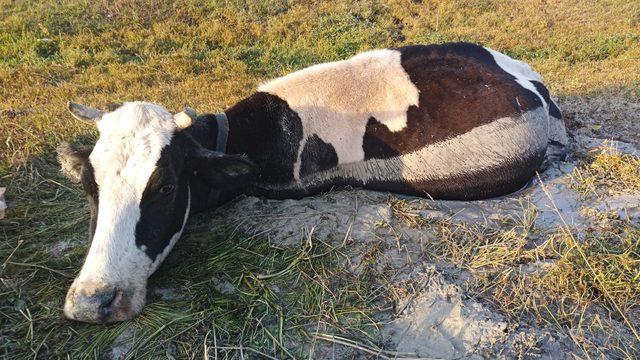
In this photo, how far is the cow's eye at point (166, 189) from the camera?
3897 mm

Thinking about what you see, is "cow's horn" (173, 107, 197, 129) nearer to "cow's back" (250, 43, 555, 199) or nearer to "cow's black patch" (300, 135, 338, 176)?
"cow's back" (250, 43, 555, 199)

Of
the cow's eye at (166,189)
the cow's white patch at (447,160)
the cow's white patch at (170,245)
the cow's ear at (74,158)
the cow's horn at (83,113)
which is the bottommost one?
the cow's white patch at (447,160)

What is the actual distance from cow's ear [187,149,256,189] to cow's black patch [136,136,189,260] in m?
0.16

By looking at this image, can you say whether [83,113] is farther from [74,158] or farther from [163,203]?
[163,203]

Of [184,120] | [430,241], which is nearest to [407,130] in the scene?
[430,241]

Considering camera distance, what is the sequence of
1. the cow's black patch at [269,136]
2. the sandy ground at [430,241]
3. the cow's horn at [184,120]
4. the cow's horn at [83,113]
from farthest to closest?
the cow's black patch at [269,136]
the cow's horn at [83,113]
the cow's horn at [184,120]
the sandy ground at [430,241]

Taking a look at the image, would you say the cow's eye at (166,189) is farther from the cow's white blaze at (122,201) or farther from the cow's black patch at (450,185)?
the cow's black patch at (450,185)

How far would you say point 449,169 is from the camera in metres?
5.23

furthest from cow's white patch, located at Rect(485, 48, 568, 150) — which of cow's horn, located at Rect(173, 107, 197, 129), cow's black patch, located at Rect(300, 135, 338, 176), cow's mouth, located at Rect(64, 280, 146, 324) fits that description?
cow's mouth, located at Rect(64, 280, 146, 324)

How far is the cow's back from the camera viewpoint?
5145 mm

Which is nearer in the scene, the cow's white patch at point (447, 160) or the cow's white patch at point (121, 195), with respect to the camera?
the cow's white patch at point (121, 195)

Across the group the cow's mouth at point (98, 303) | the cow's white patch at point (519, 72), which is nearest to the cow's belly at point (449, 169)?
the cow's white patch at point (519, 72)

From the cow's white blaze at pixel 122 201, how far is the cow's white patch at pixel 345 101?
1528 mm

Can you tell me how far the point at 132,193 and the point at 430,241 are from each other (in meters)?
2.41
